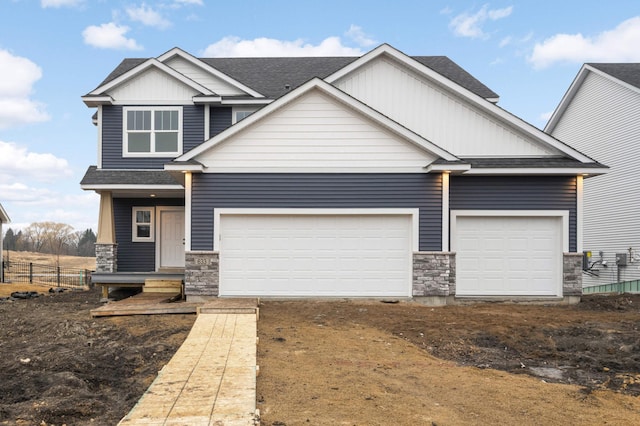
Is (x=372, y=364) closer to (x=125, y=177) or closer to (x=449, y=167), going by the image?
(x=449, y=167)

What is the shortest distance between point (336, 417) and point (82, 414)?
249cm

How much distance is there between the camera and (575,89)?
2161 centimetres

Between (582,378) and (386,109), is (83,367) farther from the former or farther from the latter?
(386,109)

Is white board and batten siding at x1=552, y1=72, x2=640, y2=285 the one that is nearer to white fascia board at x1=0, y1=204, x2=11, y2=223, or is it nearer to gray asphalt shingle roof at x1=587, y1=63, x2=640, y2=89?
gray asphalt shingle roof at x1=587, y1=63, x2=640, y2=89

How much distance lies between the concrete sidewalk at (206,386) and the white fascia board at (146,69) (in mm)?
9252

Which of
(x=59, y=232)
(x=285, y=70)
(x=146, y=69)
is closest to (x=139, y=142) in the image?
(x=146, y=69)

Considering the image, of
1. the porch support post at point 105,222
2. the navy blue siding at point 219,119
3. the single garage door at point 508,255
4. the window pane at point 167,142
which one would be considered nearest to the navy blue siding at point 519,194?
the single garage door at point 508,255

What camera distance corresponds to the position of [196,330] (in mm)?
7699

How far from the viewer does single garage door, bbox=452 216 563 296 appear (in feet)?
38.6

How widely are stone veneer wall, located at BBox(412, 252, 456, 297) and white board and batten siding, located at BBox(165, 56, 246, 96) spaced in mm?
8100

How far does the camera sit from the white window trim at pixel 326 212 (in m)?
11.2

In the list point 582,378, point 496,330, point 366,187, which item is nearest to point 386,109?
point 366,187

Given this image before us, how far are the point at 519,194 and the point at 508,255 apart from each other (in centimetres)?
162

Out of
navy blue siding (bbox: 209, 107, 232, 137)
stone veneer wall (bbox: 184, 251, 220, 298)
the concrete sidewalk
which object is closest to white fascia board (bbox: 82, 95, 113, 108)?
navy blue siding (bbox: 209, 107, 232, 137)
